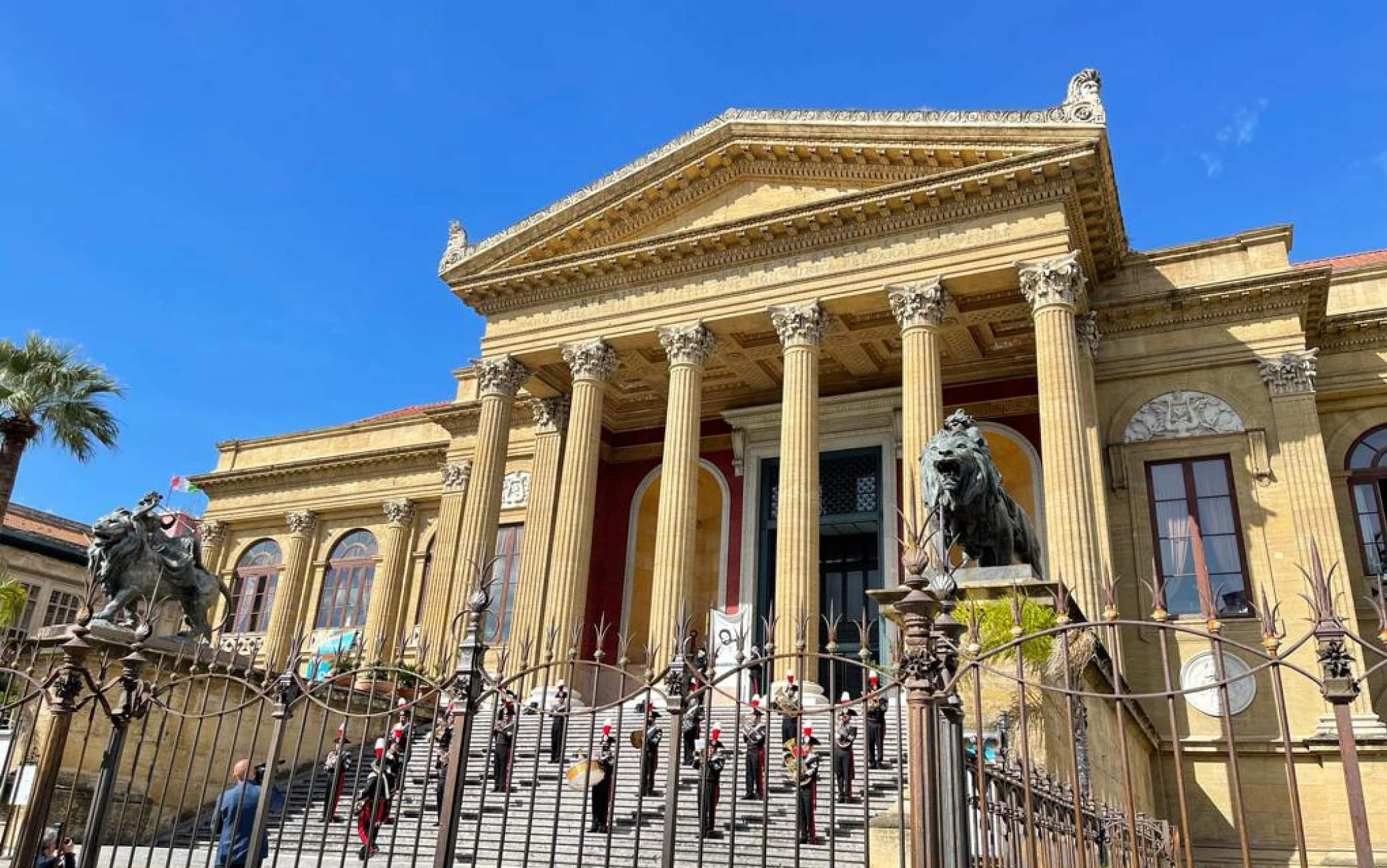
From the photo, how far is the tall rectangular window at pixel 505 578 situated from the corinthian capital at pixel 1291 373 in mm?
16221

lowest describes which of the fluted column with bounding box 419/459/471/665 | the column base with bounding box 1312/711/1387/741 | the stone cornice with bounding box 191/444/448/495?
the column base with bounding box 1312/711/1387/741

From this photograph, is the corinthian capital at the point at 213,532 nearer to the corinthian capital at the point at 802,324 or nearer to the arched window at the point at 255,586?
the arched window at the point at 255,586

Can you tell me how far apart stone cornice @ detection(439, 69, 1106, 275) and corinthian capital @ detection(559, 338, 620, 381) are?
10.2 ft

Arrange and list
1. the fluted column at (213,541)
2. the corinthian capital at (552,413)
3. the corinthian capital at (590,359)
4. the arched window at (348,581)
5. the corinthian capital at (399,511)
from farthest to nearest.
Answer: the fluted column at (213,541) → the arched window at (348,581) → the corinthian capital at (399,511) → the corinthian capital at (552,413) → the corinthian capital at (590,359)

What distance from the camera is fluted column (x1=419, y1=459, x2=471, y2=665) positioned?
2144 cm

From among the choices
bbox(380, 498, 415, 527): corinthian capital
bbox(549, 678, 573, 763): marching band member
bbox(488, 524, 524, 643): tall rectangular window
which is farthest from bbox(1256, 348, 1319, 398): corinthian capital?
bbox(380, 498, 415, 527): corinthian capital

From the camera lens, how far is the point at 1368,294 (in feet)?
67.6

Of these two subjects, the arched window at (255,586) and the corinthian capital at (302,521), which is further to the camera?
the corinthian capital at (302,521)

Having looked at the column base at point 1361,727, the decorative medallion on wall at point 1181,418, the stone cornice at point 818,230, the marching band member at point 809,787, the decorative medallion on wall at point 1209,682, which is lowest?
the marching band member at point 809,787

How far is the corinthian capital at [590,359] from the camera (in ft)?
72.6

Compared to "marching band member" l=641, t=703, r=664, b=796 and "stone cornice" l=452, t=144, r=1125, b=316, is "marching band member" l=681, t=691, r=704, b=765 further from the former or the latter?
"stone cornice" l=452, t=144, r=1125, b=316

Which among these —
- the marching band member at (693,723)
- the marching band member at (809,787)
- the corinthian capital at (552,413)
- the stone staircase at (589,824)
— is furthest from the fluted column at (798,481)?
the marching band member at (809,787)

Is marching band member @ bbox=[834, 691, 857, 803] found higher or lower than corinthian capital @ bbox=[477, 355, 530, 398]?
lower

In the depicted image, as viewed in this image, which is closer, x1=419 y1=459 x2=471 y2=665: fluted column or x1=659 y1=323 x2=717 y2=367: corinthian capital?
x1=659 y1=323 x2=717 y2=367: corinthian capital
